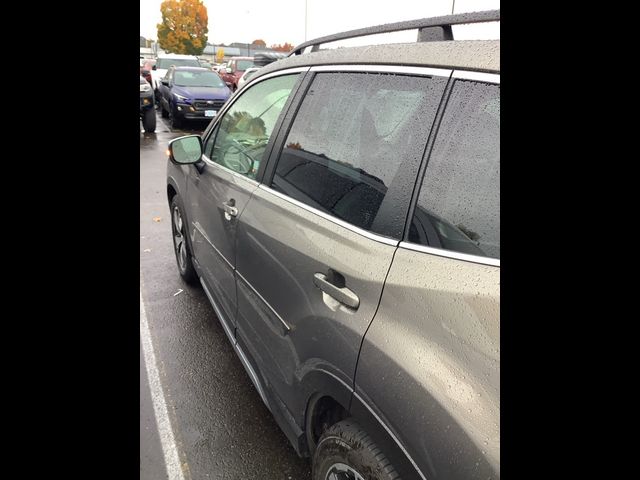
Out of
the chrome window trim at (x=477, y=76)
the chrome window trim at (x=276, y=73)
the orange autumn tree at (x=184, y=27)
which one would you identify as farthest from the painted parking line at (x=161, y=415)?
the orange autumn tree at (x=184, y=27)

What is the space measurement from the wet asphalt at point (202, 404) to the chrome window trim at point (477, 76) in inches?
70.1

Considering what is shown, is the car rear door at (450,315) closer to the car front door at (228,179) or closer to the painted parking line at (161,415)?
the car front door at (228,179)

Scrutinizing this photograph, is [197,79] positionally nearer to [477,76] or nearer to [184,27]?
[477,76]

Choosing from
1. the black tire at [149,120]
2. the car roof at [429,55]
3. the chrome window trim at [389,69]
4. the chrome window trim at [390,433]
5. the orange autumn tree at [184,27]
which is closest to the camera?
the chrome window trim at [390,433]

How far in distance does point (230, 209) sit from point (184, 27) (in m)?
53.9

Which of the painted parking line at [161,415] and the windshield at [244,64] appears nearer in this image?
the painted parking line at [161,415]

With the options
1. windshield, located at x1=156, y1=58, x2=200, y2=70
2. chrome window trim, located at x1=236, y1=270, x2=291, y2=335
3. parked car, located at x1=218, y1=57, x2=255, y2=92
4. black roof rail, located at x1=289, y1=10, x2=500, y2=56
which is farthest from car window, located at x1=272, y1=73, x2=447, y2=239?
parked car, located at x1=218, y1=57, x2=255, y2=92

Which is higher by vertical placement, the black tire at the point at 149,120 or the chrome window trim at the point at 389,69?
the chrome window trim at the point at 389,69

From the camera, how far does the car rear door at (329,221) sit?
1369 millimetres

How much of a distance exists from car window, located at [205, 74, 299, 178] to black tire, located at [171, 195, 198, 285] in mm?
702

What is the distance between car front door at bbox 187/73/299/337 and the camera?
2.29m

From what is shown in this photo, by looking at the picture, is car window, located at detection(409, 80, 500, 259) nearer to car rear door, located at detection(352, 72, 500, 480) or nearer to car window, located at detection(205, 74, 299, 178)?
car rear door, located at detection(352, 72, 500, 480)
